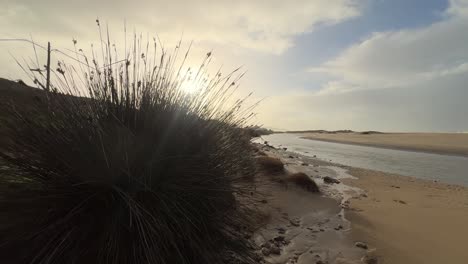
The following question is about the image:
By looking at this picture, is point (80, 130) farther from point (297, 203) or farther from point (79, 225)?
point (297, 203)

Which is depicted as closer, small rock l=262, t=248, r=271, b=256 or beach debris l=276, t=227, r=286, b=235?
small rock l=262, t=248, r=271, b=256

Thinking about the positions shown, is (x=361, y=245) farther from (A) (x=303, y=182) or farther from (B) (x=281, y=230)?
(A) (x=303, y=182)

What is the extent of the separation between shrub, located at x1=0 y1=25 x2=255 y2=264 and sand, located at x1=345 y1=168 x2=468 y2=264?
2.52 metres

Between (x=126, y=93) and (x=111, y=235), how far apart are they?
3.96 feet

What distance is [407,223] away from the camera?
5980mm

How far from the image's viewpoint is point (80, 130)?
8.52 feet

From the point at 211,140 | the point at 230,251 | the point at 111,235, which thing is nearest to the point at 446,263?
the point at 230,251

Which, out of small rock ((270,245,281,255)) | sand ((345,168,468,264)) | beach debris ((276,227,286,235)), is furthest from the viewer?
beach debris ((276,227,286,235))

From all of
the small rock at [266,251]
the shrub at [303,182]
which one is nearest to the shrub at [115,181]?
the small rock at [266,251]

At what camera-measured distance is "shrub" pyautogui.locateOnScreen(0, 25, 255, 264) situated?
2.35 metres

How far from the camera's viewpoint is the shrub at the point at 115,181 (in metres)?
2.35

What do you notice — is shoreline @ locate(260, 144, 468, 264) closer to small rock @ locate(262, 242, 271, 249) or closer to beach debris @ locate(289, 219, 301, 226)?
beach debris @ locate(289, 219, 301, 226)

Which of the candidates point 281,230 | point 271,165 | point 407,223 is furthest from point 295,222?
point 271,165

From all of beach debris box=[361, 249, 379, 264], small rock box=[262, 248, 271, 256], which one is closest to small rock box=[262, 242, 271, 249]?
small rock box=[262, 248, 271, 256]
